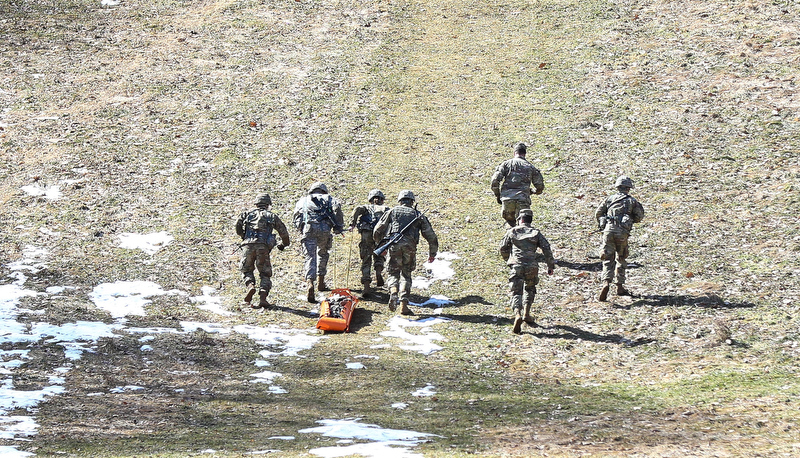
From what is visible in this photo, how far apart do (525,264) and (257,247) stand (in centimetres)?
585

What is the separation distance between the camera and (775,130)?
21.9m

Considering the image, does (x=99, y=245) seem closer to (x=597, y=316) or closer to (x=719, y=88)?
(x=597, y=316)

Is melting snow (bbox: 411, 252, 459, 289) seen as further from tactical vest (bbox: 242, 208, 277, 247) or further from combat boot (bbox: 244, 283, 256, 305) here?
combat boot (bbox: 244, 283, 256, 305)

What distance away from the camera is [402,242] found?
1586 centimetres

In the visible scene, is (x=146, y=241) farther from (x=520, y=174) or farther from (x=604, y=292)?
(x=604, y=292)

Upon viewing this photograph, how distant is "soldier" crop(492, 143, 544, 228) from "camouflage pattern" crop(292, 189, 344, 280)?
396 centimetres

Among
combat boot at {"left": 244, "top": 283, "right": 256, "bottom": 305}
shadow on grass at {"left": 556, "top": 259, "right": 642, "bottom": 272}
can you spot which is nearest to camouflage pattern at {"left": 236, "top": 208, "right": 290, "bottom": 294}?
combat boot at {"left": 244, "top": 283, "right": 256, "bottom": 305}

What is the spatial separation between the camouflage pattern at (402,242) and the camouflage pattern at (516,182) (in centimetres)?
269

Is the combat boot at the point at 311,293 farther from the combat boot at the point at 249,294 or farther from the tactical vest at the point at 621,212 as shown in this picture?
the tactical vest at the point at 621,212

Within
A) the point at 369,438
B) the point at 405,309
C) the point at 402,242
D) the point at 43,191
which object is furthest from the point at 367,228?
the point at 43,191

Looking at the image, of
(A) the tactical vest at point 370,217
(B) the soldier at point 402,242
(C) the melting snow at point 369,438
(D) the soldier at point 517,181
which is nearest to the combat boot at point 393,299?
(B) the soldier at point 402,242

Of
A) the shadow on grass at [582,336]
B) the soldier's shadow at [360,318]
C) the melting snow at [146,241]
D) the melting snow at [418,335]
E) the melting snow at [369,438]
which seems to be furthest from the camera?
the melting snow at [146,241]

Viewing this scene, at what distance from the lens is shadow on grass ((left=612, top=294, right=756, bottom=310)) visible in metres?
14.3

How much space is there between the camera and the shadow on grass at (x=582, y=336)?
1342 centimetres
